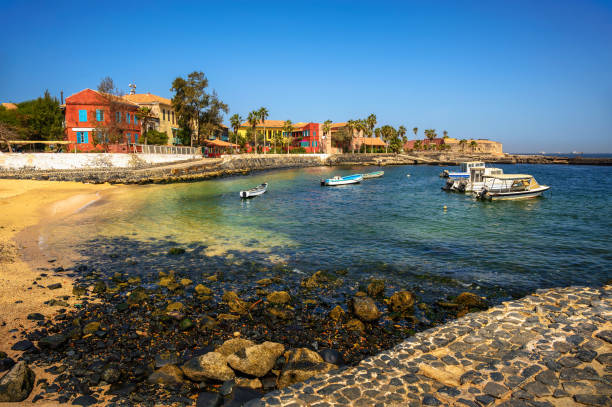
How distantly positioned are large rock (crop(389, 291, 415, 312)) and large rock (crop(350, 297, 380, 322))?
0.90 metres

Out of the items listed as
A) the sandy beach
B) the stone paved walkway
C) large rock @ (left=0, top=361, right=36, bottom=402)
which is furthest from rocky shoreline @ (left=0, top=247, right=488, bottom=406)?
the stone paved walkway

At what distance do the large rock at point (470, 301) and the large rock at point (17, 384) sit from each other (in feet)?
38.7

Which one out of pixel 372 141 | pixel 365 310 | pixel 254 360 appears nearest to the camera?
pixel 254 360

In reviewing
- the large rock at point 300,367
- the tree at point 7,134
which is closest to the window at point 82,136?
the tree at point 7,134

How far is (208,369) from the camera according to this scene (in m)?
7.48

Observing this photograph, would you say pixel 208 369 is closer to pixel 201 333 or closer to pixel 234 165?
pixel 201 333

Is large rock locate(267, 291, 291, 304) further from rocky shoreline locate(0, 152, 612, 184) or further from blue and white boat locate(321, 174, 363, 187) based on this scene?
rocky shoreline locate(0, 152, 612, 184)

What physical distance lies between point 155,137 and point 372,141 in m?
86.5

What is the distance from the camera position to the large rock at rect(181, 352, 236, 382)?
7.43m

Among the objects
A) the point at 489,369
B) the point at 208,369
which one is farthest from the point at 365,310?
the point at 208,369

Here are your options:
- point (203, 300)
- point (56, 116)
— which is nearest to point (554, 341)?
point (203, 300)

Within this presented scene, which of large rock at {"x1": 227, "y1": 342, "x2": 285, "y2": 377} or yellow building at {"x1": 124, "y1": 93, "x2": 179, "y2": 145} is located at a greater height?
yellow building at {"x1": 124, "y1": 93, "x2": 179, "y2": 145}

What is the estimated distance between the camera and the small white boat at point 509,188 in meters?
37.5

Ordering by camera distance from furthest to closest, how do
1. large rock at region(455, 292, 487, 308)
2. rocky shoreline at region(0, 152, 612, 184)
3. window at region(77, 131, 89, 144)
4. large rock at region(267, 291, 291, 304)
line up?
1. window at region(77, 131, 89, 144)
2. rocky shoreline at region(0, 152, 612, 184)
3. large rock at region(267, 291, 291, 304)
4. large rock at region(455, 292, 487, 308)
